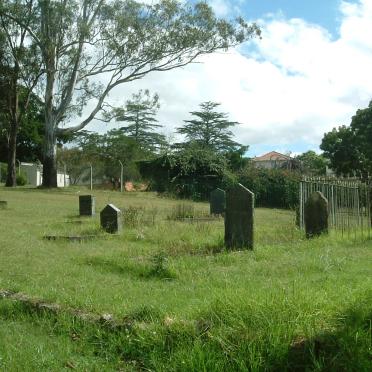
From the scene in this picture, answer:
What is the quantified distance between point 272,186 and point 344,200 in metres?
20.8

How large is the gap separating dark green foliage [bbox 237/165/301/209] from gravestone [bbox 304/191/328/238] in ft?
73.0

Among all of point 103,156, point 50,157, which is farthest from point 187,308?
point 103,156

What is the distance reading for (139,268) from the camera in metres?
9.30

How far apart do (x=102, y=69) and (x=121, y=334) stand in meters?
35.0

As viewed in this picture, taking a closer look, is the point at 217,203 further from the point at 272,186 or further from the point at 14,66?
the point at 14,66

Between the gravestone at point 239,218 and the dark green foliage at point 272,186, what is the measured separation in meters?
24.2

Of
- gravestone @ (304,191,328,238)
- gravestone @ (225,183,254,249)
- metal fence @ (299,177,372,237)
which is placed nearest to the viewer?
gravestone @ (225,183,254,249)

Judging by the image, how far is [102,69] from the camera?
128ft

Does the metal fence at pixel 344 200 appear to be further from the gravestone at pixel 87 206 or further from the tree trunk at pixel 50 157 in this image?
the tree trunk at pixel 50 157

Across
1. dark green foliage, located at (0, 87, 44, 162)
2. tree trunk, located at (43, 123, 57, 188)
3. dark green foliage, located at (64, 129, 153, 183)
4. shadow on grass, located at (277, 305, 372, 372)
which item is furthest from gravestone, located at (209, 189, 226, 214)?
dark green foliage, located at (0, 87, 44, 162)

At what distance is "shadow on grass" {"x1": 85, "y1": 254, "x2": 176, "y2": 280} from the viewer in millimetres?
8922

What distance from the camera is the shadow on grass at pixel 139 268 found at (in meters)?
8.92

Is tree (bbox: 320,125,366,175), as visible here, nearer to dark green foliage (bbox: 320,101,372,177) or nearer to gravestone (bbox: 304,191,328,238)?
dark green foliage (bbox: 320,101,372,177)

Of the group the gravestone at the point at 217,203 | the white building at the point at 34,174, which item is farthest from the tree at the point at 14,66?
the gravestone at the point at 217,203
